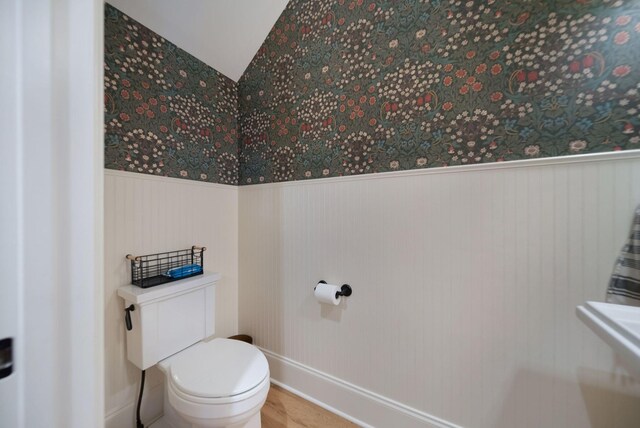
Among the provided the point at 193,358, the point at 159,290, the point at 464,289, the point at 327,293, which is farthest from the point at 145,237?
the point at 464,289

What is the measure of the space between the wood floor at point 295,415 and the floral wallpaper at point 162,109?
1.54 m

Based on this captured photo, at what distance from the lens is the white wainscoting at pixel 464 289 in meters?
0.87

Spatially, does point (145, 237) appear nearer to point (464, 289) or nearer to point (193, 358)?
point (193, 358)

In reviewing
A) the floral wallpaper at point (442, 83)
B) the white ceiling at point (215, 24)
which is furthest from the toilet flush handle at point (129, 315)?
the white ceiling at point (215, 24)

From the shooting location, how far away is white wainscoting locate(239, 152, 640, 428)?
2.85ft

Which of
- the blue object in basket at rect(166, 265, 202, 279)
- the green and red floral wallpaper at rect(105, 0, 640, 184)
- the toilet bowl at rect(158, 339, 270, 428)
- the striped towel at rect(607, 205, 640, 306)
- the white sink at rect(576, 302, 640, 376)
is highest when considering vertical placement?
the green and red floral wallpaper at rect(105, 0, 640, 184)

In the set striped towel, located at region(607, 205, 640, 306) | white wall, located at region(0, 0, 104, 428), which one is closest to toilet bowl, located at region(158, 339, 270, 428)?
white wall, located at region(0, 0, 104, 428)

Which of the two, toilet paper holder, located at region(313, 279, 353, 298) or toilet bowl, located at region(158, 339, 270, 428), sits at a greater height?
toilet paper holder, located at region(313, 279, 353, 298)

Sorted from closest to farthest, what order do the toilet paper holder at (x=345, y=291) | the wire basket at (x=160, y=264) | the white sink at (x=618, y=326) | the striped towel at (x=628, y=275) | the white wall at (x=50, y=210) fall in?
the white wall at (x=50, y=210) → the white sink at (x=618, y=326) → the striped towel at (x=628, y=275) → the wire basket at (x=160, y=264) → the toilet paper holder at (x=345, y=291)

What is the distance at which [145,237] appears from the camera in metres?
1.29

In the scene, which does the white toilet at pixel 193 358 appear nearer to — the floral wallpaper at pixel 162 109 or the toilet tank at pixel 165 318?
the toilet tank at pixel 165 318

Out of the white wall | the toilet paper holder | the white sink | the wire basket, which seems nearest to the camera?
the white wall

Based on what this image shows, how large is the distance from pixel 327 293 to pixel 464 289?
687 millimetres

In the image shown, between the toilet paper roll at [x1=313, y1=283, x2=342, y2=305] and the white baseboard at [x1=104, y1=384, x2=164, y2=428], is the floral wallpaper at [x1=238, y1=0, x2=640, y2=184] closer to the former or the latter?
the toilet paper roll at [x1=313, y1=283, x2=342, y2=305]
